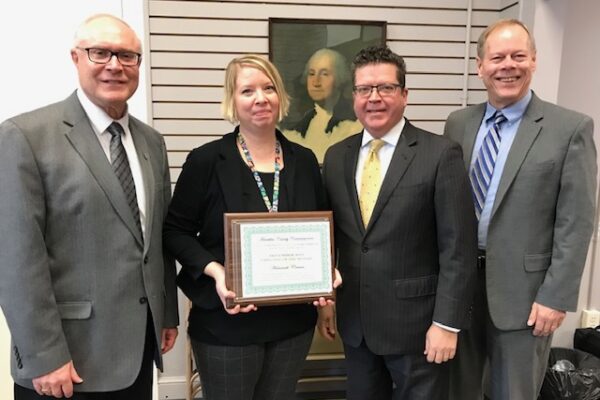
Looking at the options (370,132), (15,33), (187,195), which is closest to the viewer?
(187,195)

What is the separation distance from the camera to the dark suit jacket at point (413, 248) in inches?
66.4

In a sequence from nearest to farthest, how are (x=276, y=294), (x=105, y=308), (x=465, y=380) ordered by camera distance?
(x=105, y=308) → (x=276, y=294) → (x=465, y=380)

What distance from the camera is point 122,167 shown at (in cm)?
154

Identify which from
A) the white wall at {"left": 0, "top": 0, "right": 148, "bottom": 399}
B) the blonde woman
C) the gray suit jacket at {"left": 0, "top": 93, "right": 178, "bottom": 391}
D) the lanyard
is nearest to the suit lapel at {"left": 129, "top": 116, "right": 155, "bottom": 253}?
the gray suit jacket at {"left": 0, "top": 93, "right": 178, "bottom": 391}

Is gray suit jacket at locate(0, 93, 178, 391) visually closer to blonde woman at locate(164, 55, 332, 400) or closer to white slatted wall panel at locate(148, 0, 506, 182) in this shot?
blonde woman at locate(164, 55, 332, 400)

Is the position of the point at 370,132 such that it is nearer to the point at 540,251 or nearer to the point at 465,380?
the point at 540,251

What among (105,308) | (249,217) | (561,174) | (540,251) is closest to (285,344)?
(249,217)

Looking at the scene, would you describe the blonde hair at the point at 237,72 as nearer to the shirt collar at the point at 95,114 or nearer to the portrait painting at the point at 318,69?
the shirt collar at the point at 95,114

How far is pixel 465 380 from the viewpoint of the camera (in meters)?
2.15

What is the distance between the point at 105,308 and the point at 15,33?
2008 millimetres

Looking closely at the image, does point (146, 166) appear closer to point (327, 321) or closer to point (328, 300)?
point (328, 300)

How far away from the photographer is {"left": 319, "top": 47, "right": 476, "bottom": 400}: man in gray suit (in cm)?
169

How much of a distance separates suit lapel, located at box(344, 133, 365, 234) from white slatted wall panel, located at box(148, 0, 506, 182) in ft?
4.60

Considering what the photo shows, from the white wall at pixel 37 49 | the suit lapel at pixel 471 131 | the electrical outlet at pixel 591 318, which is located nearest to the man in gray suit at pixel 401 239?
the suit lapel at pixel 471 131
